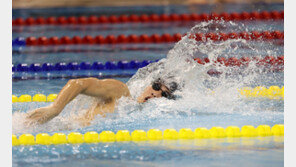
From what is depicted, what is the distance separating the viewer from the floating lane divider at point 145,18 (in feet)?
23.8

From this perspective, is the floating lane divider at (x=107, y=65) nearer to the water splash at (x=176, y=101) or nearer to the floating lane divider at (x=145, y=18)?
the water splash at (x=176, y=101)

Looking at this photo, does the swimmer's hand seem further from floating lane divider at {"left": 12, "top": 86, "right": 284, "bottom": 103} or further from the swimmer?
floating lane divider at {"left": 12, "top": 86, "right": 284, "bottom": 103}

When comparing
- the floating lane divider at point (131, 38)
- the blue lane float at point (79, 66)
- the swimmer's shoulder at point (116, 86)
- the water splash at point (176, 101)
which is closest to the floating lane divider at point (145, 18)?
the floating lane divider at point (131, 38)

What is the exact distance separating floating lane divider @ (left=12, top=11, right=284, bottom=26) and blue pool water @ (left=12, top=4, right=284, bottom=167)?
44.7 inches

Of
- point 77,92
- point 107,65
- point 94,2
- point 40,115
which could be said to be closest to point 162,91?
point 77,92

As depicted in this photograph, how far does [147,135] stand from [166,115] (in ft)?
1.87

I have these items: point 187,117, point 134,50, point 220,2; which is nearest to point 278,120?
point 187,117

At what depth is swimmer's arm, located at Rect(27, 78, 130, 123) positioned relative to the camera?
3031 mm

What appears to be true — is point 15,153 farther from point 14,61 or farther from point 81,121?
point 14,61

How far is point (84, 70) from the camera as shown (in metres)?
5.38

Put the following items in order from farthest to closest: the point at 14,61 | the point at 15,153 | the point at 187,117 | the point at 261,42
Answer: the point at 261,42
the point at 14,61
the point at 187,117
the point at 15,153

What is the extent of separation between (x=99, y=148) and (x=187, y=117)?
3.21ft

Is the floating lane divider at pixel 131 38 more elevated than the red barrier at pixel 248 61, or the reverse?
the floating lane divider at pixel 131 38

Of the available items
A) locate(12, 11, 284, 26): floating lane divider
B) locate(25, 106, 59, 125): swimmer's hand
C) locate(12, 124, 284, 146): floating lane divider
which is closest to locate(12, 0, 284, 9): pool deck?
locate(12, 11, 284, 26): floating lane divider
